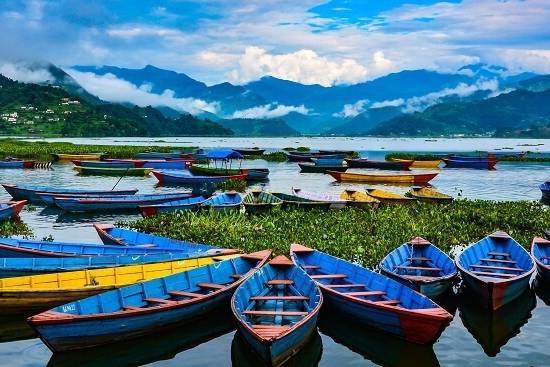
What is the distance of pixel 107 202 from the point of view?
121 feet

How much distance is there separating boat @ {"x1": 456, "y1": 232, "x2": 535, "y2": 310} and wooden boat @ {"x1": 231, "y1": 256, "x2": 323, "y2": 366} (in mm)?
5428

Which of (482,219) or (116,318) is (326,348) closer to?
(116,318)

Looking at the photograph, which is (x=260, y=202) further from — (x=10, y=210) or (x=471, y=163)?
(x=471, y=163)

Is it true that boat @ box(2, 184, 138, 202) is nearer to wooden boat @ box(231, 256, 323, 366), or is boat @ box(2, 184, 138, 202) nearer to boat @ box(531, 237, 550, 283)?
wooden boat @ box(231, 256, 323, 366)

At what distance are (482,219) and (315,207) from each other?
9.41 m

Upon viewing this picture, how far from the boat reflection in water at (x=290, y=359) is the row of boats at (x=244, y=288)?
0.42 metres

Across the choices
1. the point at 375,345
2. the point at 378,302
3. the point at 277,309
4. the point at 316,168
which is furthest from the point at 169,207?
the point at 316,168

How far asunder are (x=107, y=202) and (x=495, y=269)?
82.6ft

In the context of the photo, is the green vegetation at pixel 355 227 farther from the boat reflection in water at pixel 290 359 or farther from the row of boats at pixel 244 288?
the boat reflection in water at pixel 290 359

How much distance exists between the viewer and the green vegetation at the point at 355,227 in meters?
24.7

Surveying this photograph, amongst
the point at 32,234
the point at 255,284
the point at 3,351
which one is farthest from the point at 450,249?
the point at 32,234

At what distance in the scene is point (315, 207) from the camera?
3375cm

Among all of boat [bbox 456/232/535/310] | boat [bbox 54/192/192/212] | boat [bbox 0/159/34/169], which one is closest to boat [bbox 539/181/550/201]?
boat [bbox 456/232/535/310]

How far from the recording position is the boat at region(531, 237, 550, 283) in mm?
20180
